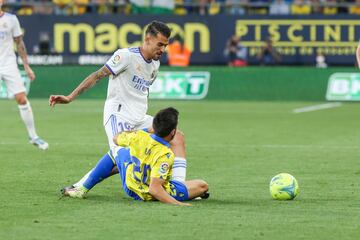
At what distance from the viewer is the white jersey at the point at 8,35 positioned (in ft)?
52.4

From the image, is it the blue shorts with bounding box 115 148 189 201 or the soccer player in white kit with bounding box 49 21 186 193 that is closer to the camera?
the blue shorts with bounding box 115 148 189 201

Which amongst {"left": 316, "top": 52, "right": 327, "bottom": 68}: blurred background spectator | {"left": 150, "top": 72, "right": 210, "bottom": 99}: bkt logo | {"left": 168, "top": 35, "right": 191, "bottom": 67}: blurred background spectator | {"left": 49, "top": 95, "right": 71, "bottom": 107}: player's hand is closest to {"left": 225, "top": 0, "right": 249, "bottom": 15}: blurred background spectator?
{"left": 168, "top": 35, "right": 191, "bottom": 67}: blurred background spectator

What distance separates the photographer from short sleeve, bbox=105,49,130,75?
419 inches

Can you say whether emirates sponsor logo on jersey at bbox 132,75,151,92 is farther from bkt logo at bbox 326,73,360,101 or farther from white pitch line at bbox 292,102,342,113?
bkt logo at bbox 326,73,360,101

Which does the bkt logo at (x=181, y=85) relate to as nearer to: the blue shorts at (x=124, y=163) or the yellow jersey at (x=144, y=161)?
the blue shorts at (x=124, y=163)

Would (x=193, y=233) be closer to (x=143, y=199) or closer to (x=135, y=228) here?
(x=135, y=228)

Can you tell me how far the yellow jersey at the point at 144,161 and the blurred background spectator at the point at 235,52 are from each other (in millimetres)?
20004

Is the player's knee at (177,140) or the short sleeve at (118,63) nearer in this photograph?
the player's knee at (177,140)

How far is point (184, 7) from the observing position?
31344 mm

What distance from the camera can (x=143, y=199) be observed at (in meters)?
10.1

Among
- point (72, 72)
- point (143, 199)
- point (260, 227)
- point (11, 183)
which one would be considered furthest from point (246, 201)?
point (72, 72)

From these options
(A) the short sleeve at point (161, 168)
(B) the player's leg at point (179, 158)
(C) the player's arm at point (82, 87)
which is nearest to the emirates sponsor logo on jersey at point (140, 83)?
(C) the player's arm at point (82, 87)

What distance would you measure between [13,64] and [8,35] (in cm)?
47

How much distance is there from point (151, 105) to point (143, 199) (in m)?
17.1
